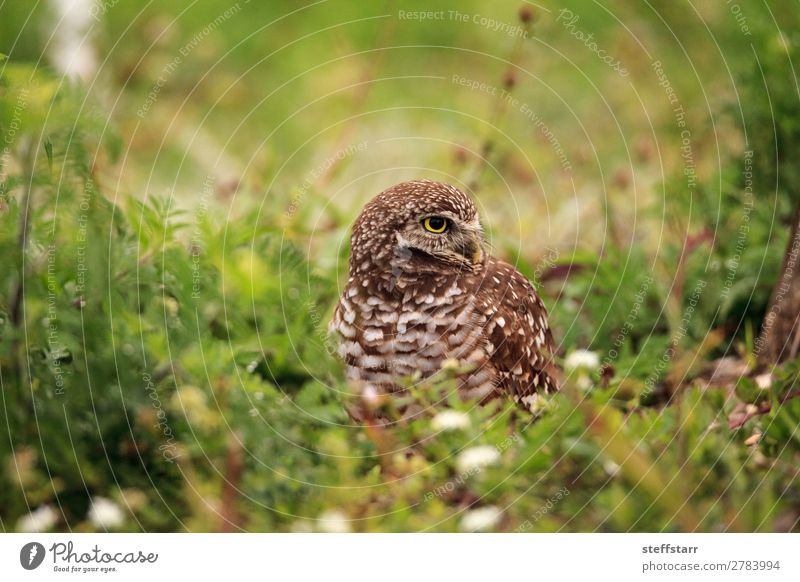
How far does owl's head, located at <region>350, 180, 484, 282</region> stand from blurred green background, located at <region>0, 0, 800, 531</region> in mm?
299

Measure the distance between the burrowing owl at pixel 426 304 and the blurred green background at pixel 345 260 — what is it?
113mm

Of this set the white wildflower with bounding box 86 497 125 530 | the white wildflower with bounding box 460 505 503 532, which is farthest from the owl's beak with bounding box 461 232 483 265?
the white wildflower with bounding box 86 497 125 530

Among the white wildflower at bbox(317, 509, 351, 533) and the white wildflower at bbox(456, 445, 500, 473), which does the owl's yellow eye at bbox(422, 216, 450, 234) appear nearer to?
the white wildflower at bbox(456, 445, 500, 473)

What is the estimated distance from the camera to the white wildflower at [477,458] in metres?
2.42

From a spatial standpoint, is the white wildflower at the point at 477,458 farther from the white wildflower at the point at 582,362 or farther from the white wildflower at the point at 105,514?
the white wildflower at the point at 105,514

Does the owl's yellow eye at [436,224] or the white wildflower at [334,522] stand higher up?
the owl's yellow eye at [436,224]

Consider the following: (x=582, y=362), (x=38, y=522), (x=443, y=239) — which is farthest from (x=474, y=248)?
(x=38, y=522)

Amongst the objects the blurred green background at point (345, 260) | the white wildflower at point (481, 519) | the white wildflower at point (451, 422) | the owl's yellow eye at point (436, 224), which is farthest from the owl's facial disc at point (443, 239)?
the white wildflower at point (481, 519)

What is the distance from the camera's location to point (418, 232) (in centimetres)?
291

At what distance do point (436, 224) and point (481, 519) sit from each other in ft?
3.19

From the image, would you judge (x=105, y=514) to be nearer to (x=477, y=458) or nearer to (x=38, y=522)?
(x=38, y=522)
